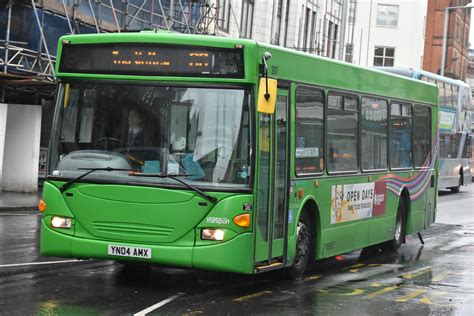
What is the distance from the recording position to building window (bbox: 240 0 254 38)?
1689 inches

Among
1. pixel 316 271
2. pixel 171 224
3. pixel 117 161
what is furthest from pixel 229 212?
pixel 316 271

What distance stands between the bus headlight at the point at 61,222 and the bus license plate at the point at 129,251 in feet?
1.92

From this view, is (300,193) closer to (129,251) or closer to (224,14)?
(129,251)

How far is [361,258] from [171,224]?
5996 millimetres

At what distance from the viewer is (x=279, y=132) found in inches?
429

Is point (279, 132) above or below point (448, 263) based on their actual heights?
above

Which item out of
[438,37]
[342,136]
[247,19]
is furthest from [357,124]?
[438,37]

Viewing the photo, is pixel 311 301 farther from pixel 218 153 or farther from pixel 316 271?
pixel 316 271

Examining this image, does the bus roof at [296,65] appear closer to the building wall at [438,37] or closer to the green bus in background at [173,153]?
the green bus in background at [173,153]

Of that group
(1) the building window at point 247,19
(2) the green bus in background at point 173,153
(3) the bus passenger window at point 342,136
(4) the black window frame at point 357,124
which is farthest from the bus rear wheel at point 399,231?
(1) the building window at point 247,19

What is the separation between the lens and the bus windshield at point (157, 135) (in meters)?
10.1

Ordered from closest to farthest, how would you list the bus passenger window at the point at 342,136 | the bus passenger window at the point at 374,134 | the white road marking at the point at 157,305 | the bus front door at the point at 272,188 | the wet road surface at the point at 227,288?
the white road marking at the point at 157,305, the wet road surface at the point at 227,288, the bus front door at the point at 272,188, the bus passenger window at the point at 342,136, the bus passenger window at the point at 374,134

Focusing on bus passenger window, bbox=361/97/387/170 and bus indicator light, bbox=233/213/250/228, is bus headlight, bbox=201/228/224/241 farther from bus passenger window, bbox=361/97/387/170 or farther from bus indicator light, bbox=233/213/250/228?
bus passenger window, bbox=361/97/387/170

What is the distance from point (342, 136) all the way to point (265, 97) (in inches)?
124
